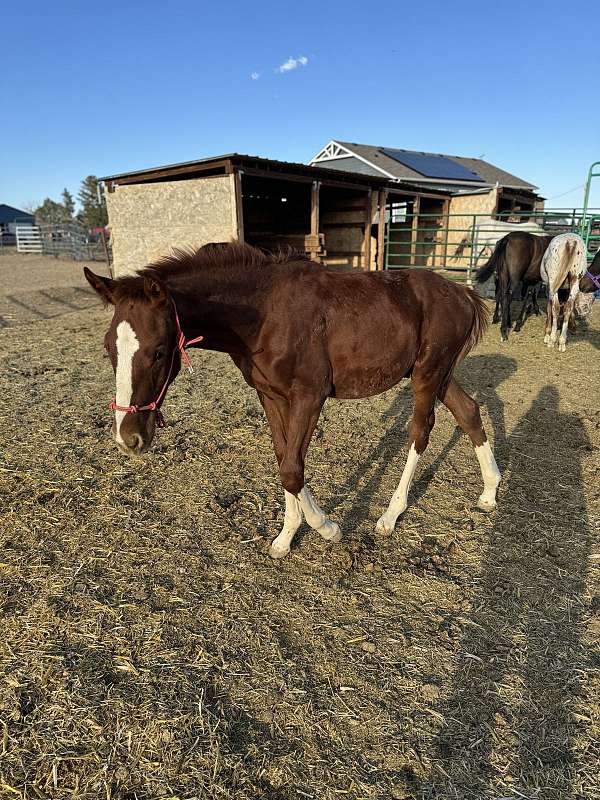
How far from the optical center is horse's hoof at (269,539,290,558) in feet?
10.4

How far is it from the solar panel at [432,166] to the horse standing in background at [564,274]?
820 inches

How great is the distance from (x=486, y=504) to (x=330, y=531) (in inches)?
51.3

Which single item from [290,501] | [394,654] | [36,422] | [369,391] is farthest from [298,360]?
[36,422]

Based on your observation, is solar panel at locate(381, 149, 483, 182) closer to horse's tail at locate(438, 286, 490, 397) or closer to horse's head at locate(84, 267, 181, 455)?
horse's tail at locate(438, 286, 490, 397)

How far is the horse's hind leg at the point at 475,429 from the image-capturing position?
3.81 meters

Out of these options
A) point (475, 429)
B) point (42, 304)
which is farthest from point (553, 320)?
point (42, 304)

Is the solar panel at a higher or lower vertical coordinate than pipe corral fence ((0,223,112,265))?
higher

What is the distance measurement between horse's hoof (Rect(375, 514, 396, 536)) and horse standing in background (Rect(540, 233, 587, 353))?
6.81 m

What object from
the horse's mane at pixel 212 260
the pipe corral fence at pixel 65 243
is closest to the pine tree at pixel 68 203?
the pipe corral fence at pixel 65 243

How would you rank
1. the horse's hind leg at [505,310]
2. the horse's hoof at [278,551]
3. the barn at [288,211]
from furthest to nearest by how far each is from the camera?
the barn at [288,211], the horse's hind leg at [505,310], the horse's hoof at [278,551]

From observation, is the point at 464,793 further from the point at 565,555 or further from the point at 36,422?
the point at 36,422

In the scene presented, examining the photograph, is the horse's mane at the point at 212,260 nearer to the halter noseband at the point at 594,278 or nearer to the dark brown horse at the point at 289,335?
the dark brown horse at the point at 289,335

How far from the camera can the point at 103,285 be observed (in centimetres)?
246

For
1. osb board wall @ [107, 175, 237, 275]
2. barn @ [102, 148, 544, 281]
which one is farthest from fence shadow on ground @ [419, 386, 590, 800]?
osb board wall @ [107, 175, 237, 275]
